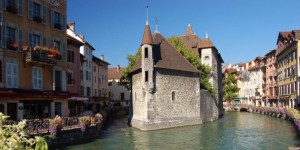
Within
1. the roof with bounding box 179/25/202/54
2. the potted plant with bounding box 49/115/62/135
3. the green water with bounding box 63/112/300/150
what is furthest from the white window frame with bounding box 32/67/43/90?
the roof with bounding box 179/25/202/54

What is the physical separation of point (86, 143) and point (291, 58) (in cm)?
3665

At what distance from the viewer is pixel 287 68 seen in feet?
164

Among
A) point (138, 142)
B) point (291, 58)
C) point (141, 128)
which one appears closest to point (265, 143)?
point (138, 142)

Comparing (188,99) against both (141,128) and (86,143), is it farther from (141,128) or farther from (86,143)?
(86,143)

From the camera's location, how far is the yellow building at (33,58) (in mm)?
21328

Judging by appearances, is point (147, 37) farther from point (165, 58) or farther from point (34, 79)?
point (34, 79)

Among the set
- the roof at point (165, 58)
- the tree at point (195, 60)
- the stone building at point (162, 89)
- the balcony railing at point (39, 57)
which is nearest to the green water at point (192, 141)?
the stone building at point (162, 89)

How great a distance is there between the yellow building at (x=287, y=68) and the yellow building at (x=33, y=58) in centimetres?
3250

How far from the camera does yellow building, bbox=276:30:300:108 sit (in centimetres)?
4550

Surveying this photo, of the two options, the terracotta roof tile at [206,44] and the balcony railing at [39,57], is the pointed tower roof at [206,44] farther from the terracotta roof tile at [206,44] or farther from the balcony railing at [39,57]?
the balcony railing at [39,57]

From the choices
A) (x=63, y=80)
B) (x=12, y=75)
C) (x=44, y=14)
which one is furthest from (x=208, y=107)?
(x=12, y=75)

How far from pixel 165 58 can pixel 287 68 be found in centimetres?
2578

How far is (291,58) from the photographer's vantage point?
1873 inches

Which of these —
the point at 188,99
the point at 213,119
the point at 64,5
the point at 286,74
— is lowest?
the point at 213,119
